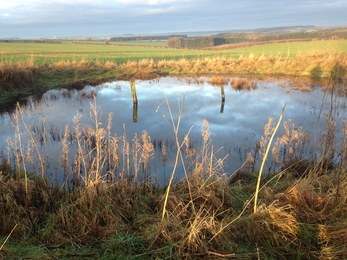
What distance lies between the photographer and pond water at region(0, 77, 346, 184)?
26.9 feet

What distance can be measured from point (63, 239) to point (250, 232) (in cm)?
249

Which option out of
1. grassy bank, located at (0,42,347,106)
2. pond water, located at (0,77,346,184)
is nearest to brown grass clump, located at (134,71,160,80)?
grassy bank, located at (0,42,347,106)

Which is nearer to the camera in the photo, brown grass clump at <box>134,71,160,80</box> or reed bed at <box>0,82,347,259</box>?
reed bed at <box>0,82,347,259</box>

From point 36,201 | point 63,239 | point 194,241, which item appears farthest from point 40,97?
point 194,241

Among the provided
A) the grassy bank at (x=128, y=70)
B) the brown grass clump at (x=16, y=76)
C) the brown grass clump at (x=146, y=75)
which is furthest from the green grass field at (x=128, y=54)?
→ the brown grass clump at (x=146, y=75)

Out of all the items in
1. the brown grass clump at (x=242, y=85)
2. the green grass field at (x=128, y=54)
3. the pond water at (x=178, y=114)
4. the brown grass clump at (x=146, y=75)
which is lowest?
the pond water at (x=178, y=114)

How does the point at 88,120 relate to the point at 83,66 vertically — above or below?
below

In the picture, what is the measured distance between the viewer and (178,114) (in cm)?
1195

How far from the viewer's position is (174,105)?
13.9m

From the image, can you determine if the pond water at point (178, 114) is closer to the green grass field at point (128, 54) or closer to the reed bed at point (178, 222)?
the reed bed at point (178, 222)

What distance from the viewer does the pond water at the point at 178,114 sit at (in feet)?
26.9

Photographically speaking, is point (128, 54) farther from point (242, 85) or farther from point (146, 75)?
point (242, 85)

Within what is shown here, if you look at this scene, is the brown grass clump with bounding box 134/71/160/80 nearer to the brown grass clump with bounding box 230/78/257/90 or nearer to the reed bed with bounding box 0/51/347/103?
the reed bed with bounding box 0/51/347/103

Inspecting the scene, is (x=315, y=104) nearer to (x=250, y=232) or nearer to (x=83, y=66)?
(x=250, y=232)
